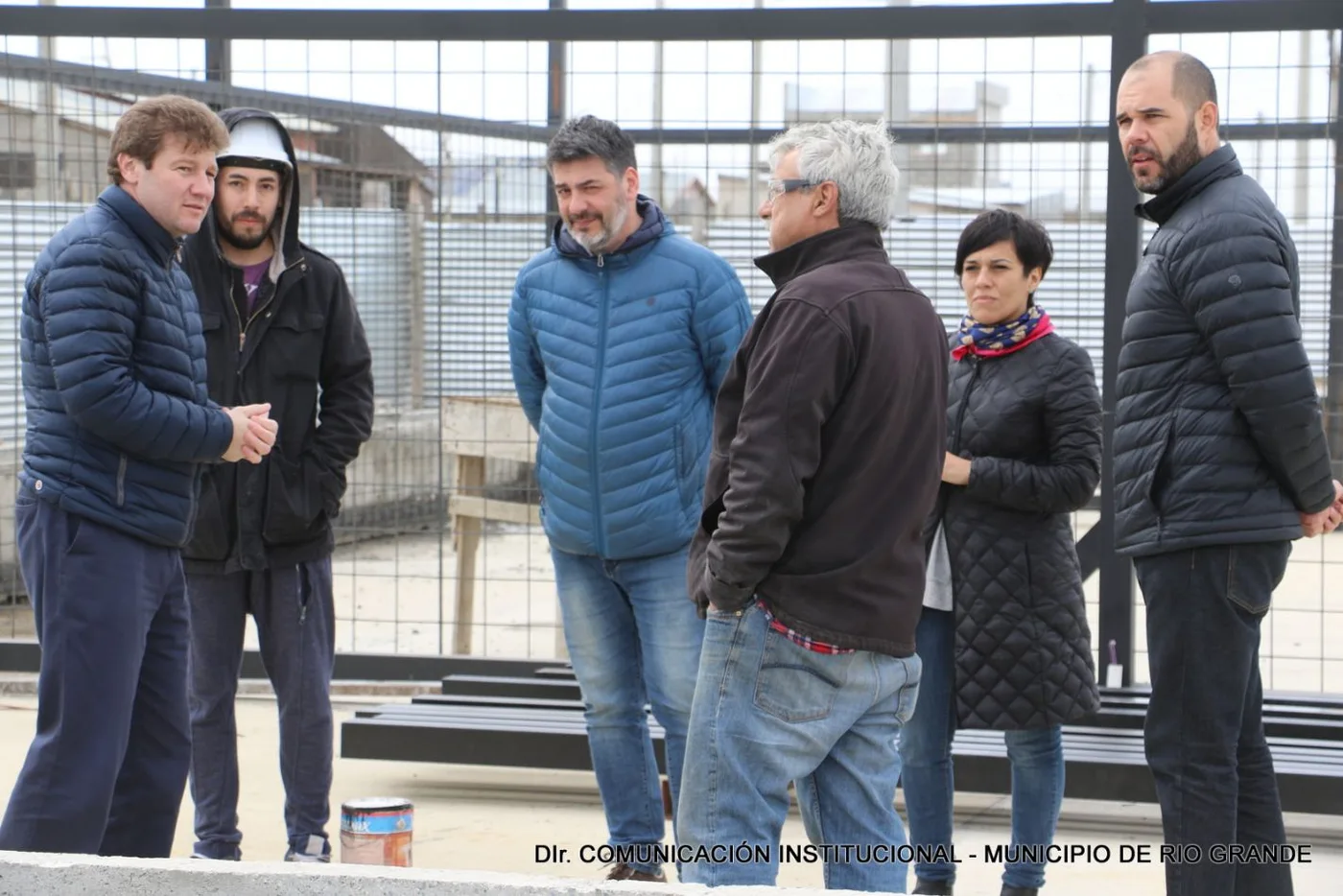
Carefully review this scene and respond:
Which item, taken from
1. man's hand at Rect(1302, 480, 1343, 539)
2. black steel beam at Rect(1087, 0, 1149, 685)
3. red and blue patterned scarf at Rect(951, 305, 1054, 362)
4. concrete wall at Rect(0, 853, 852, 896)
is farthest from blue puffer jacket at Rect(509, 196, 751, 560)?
black steel beam at Rect(1087, 0, 1149, 685)

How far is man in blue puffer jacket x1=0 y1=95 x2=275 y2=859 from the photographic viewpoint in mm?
3354

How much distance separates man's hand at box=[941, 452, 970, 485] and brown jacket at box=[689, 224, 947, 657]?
78 cm

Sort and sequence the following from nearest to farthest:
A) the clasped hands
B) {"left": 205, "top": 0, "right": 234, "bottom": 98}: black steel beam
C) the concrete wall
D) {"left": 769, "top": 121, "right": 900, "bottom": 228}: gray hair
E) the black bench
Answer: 1. the concrete wall
2. {"left": 769, "top": 121, "right": 900, "bottom": 228}: gray hair
3. the clasped hands
4. the black bench
5. {"left": 205, "top": 0, "right": 234, "bottom": 98}: black steel beam

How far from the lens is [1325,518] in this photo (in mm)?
3373

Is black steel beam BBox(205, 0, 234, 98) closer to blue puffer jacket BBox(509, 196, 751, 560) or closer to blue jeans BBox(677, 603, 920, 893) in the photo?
blue puffer jacket BBox(509, 196, 751, 560)

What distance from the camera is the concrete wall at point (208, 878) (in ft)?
7.95

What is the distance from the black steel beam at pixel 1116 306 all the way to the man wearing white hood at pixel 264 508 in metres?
2.48

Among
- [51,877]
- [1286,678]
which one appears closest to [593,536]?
[51,877]

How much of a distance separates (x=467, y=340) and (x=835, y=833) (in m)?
3.43

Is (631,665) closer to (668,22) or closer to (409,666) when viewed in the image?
(409,666)

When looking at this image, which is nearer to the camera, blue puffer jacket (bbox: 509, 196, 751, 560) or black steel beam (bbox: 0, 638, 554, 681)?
blue puffer jacket (bbox: 509, 196, 751, 560)

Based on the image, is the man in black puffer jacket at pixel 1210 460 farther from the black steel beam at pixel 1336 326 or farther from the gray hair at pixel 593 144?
the black steel beam at pixel 1336 326

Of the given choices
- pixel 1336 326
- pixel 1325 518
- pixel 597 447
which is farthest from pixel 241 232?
pixel 1336 326

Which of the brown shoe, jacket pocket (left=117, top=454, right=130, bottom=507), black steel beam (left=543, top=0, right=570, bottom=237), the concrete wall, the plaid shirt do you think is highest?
black steel beam (left=543, top=0, right=570, bottom=237)
